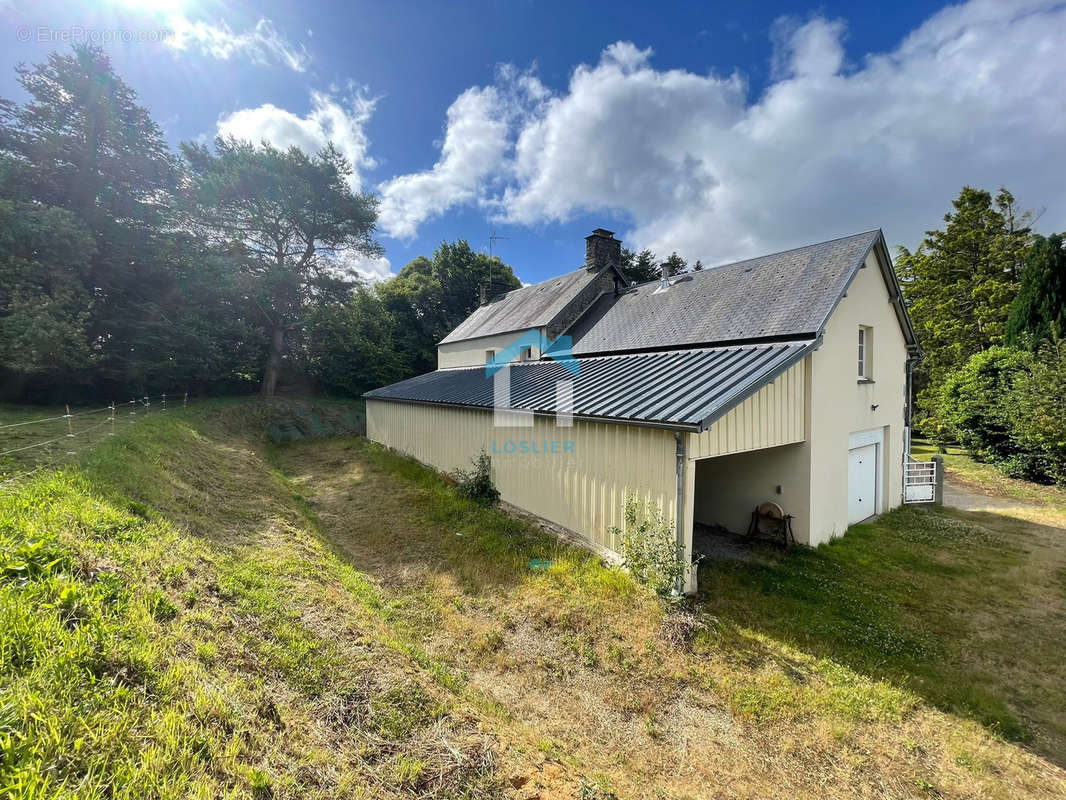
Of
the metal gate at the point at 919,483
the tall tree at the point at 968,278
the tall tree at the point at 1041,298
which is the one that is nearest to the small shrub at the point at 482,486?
the metal gate at the point at 919,483

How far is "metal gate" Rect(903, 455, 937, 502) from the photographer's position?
1108cm

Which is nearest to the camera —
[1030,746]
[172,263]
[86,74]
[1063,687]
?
[1030,746]

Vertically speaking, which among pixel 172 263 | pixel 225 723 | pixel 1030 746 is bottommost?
pixel 1030 746

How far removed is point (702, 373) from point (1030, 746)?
5681mm

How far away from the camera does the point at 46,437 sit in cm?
861

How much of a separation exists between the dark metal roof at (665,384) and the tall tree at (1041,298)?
1590cm

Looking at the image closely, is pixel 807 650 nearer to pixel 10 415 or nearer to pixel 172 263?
pixel 10 415

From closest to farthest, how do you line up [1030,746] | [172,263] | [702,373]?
[1030,746] → [702,373] → [172,263]

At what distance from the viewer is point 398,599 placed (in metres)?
6.14

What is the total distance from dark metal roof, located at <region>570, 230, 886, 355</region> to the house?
0.15ft

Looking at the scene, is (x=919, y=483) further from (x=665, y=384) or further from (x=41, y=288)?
(x=41, y=288)

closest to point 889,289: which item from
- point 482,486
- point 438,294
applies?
point 482,486

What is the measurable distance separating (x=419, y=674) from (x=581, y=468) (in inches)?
177

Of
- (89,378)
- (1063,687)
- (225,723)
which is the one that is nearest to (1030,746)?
(1063,687)
